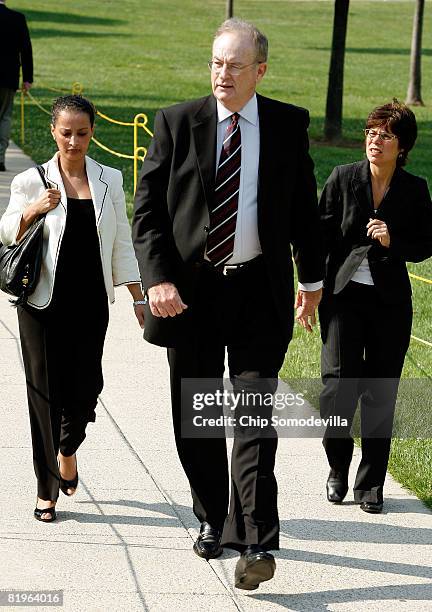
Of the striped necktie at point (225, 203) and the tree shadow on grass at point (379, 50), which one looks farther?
the tree shadow on grass at point (379, 50)

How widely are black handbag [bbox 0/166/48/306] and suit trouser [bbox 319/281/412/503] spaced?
1409 millimetres

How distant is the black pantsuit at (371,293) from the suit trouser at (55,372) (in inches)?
43.9

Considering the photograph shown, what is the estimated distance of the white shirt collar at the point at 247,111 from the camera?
493 cm

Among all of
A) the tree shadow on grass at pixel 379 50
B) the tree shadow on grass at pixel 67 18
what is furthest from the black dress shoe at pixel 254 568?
the tree shadow on grass at pixel 67 18

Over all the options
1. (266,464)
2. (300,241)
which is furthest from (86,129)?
(266,464)

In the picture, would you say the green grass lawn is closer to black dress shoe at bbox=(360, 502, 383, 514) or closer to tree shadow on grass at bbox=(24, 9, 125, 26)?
tree shadow on grass at bbox=(24, 9, 125, 26)

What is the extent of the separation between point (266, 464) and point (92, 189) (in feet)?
4.54

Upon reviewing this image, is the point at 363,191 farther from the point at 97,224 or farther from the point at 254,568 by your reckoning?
the point at 254,568

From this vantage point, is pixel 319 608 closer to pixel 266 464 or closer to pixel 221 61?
pixel 266 464

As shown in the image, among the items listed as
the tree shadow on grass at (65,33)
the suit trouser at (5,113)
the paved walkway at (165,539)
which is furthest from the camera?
the tree shadow on grass at (65,33)

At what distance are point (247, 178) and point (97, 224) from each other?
79cm

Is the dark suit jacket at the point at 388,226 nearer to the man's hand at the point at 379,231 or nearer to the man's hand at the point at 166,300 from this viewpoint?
the man's hand at the point at 379,231

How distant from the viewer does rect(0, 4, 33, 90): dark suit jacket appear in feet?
48.4

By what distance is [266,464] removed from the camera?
4.95 meters
